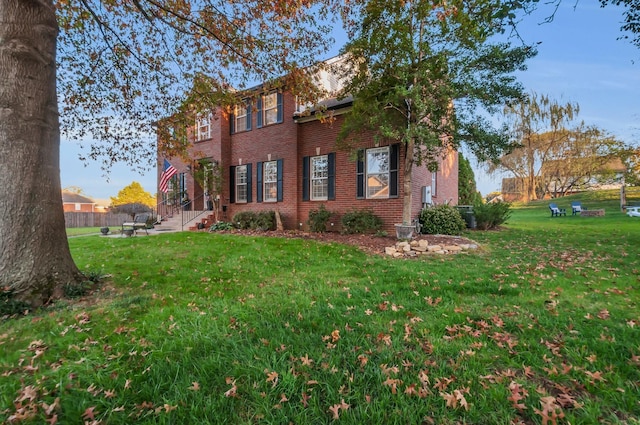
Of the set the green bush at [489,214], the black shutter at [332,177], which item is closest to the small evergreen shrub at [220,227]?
the black shutter at [332,177]

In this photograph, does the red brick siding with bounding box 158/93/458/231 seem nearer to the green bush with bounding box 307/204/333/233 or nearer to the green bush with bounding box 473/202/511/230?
the green bush with bounding box 307/204/333/233

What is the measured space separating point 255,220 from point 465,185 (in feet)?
41.0

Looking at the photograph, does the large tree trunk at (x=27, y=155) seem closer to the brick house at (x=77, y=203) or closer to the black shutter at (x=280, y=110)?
the black shutter at (x=280, y=110)

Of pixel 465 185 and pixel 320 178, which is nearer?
pixel 320 178

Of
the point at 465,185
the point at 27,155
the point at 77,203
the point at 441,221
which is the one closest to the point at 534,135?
the point at 465,185

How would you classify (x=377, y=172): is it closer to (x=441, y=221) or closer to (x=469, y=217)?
(x=441, y=221)

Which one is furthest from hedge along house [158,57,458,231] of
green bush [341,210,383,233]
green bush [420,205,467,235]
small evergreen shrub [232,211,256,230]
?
small evergreen shrub [232,211,256,230]

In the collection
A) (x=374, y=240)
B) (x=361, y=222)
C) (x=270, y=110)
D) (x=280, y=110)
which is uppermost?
(x=270, y=110)

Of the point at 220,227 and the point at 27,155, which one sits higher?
the point at 27,155

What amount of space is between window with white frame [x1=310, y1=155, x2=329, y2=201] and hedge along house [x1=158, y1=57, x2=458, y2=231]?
40 mm

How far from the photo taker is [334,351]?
8.45 feet

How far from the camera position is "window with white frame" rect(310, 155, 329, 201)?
1178cm

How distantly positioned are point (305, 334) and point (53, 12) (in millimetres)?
5534

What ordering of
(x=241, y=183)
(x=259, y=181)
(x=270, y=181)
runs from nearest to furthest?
1. (x=270, y=181)
2. (x=259, y=181)
3. (x=241, y=183)
